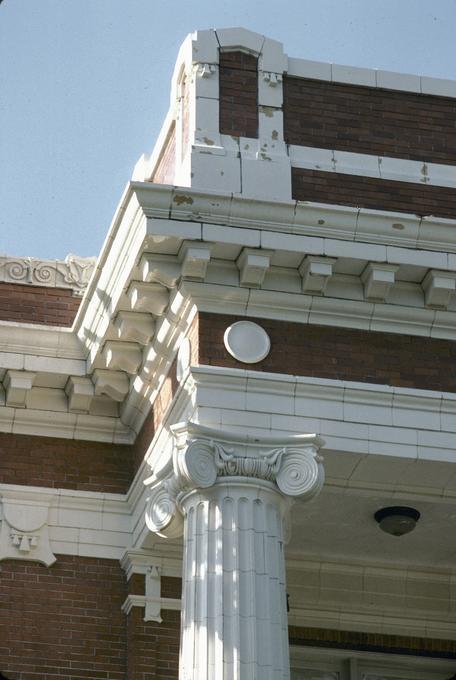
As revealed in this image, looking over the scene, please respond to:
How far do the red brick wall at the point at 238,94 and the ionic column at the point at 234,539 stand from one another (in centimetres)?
361

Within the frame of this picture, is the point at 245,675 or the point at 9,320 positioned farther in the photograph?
the point at 9,320

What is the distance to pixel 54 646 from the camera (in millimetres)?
18484

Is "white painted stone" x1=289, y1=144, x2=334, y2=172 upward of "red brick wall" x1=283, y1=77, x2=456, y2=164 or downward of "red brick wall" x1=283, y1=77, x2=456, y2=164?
downward

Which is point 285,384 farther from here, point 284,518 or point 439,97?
point 439,97

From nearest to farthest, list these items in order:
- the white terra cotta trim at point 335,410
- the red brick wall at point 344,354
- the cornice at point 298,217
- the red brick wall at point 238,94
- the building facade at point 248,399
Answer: the building facade at point 248,399 → the white terra cotta trim at point 335,410 → the cornice at point 298,217 → the red brick wall at point 344,354 → the red brick wall at point 238,94

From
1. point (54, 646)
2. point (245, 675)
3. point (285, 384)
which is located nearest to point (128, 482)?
point (54, 646)

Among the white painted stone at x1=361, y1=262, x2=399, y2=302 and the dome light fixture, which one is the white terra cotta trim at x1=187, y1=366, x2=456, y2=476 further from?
the dome light fixture

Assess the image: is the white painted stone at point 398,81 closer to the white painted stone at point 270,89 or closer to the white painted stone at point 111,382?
the white painted stone at point 270,89

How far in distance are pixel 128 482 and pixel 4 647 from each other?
2438mm

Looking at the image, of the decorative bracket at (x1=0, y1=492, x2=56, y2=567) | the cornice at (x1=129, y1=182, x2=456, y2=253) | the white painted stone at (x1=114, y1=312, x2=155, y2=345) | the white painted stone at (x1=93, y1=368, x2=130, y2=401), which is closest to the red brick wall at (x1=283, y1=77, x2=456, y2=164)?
the cornice at (x1=129, y1=182, x2=456, y2=253)

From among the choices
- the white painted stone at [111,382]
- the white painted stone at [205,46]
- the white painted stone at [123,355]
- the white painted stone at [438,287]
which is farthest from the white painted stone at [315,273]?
the white painted stone at [111,382]

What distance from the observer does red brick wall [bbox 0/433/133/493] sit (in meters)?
19.4

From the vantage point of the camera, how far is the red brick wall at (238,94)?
18.3m

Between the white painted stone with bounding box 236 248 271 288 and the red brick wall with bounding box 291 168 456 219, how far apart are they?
3.95ft
